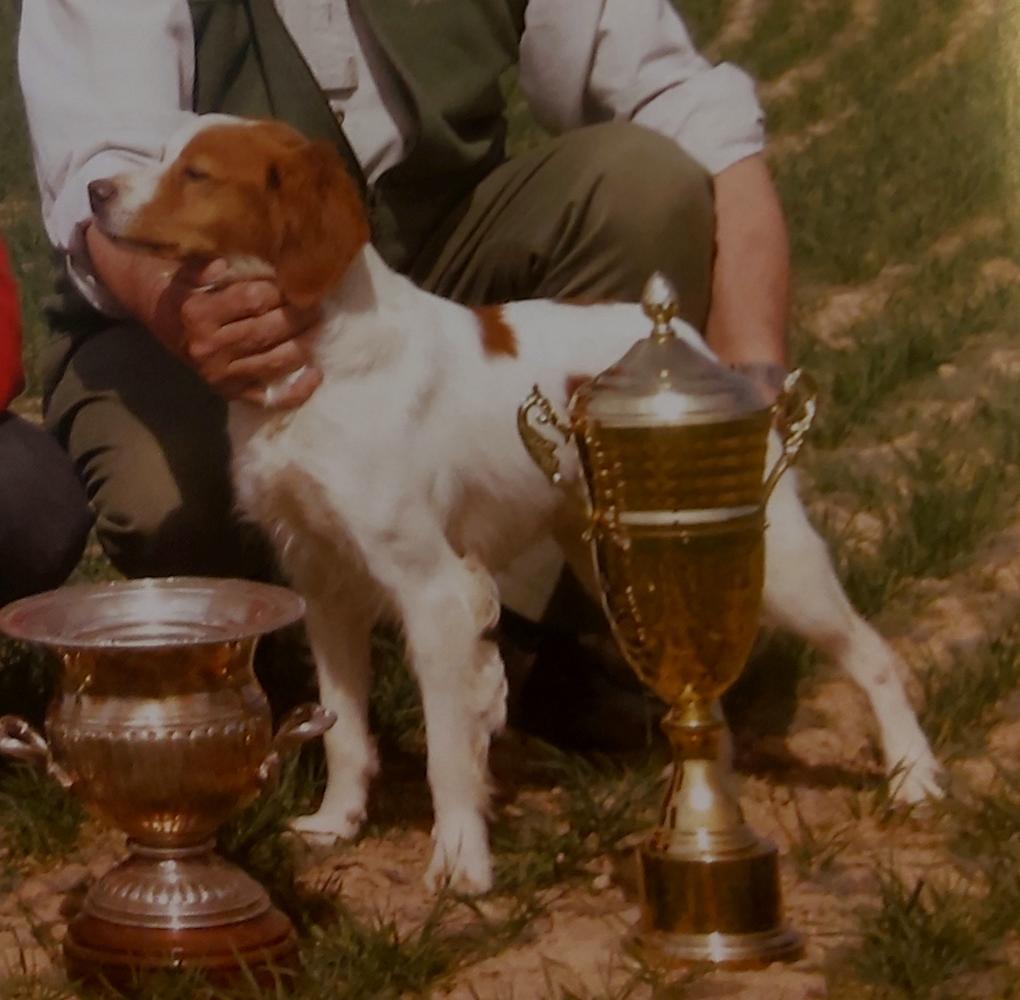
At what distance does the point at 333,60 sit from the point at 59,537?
71 centimetres

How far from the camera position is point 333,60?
8.20ft

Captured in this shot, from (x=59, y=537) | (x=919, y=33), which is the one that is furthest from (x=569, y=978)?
(x=919, y=33)

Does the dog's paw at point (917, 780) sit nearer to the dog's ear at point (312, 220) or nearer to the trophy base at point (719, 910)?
the trophy base at point (719, 910)

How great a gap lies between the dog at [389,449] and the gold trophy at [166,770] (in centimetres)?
27

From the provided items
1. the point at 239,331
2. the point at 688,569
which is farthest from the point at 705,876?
the point at 239,331

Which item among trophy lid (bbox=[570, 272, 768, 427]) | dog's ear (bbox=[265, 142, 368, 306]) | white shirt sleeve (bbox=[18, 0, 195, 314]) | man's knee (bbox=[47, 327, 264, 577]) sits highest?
white shirt sleeve (bbox=[18, 0, 195, 314])

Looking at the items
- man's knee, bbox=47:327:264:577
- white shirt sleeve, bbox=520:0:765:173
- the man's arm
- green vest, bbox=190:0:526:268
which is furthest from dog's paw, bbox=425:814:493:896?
white shirt sleeve, bbox=520:0:765:173

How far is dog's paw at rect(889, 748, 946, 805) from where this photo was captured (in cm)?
234

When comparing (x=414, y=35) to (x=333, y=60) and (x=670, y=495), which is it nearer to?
(x=333, y=60)

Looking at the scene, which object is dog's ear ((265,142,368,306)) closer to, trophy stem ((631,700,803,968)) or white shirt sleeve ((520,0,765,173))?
trophy stem ((631,700,803,968))

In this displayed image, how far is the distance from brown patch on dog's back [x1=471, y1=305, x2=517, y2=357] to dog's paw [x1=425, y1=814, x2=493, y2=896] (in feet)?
1.76

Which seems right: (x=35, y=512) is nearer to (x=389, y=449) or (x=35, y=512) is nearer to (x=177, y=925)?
(x=389, y=449)

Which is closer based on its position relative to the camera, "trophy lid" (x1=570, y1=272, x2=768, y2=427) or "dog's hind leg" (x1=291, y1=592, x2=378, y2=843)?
"trophy lid" (x1=570, y1=272, x2=768, y2=427)

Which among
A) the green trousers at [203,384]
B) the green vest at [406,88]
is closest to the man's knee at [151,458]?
the green trousers at [203,384]
